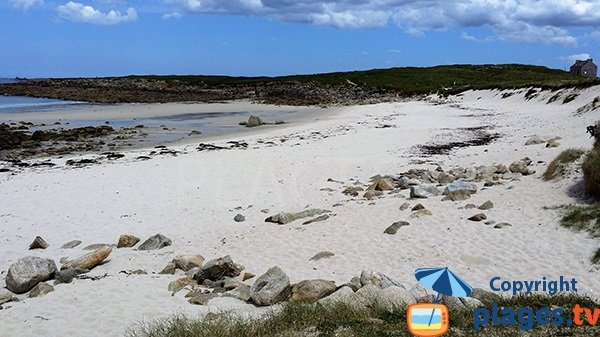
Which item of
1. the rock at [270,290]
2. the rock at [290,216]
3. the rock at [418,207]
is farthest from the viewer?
the rock at [290,216]

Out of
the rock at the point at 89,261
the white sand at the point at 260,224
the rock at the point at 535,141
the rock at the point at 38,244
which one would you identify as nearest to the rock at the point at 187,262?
the white sand at the point at 260,224

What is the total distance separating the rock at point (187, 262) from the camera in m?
8.93

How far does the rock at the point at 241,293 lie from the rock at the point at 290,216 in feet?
12.5

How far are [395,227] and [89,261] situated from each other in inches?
222

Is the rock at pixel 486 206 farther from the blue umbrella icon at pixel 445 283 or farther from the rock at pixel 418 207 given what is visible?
the blue umbrella icon at pixel 445 283

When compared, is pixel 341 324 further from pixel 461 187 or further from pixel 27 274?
pixel 461 187

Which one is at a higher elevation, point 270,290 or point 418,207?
point 418,207

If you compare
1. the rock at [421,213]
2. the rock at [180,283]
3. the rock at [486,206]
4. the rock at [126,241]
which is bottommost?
the rock at [126,241]

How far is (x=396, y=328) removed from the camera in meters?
5.35

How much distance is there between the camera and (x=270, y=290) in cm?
721

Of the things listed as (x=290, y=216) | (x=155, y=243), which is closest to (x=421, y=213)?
(x=290, y=216)

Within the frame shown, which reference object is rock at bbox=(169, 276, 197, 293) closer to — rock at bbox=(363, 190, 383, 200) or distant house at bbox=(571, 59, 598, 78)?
rock at bbox=(363, 190, 383, 200)

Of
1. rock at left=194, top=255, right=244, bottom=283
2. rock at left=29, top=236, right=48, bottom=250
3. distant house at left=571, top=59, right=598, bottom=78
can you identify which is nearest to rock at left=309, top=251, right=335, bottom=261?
rock at left=194, top=255, right=244, bottom=283

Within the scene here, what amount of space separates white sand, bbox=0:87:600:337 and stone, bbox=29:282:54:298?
0.18m
